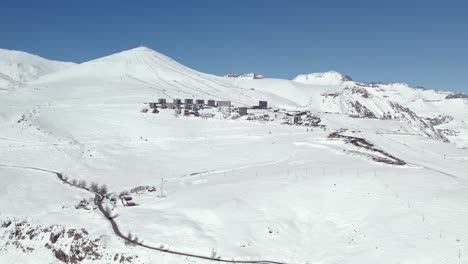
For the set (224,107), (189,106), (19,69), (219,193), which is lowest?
A: (219,193)

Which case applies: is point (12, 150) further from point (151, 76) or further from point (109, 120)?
point (151, 76)

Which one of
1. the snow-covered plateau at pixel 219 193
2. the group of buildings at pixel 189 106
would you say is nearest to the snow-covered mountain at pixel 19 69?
the group of buildings at pixel 189 106

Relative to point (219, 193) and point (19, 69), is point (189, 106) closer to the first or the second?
point (219, 193)

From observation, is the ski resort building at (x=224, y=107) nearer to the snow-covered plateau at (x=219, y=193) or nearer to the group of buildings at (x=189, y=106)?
the group of buildings at (x=189, y=106)

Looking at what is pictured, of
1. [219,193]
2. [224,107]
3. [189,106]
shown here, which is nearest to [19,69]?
[189,106]

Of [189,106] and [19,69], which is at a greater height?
[19,69]

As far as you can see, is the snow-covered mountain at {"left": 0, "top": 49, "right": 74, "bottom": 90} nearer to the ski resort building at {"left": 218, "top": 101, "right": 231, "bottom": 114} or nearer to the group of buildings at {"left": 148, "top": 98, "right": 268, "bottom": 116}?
the group of buildings at {"left": 148, "top": 98, "right": 268, "bottom": 116}

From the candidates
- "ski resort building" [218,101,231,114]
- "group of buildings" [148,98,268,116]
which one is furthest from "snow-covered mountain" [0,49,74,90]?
"ski resort building" [218,101,231,114]

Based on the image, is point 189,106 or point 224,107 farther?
point 224,107

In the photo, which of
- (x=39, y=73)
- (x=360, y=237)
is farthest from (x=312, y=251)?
(x=39, y=73)

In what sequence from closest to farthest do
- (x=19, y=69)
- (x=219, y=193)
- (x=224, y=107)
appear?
(x=219, y=193), (x=224, y=107), (x=19, y=69)
